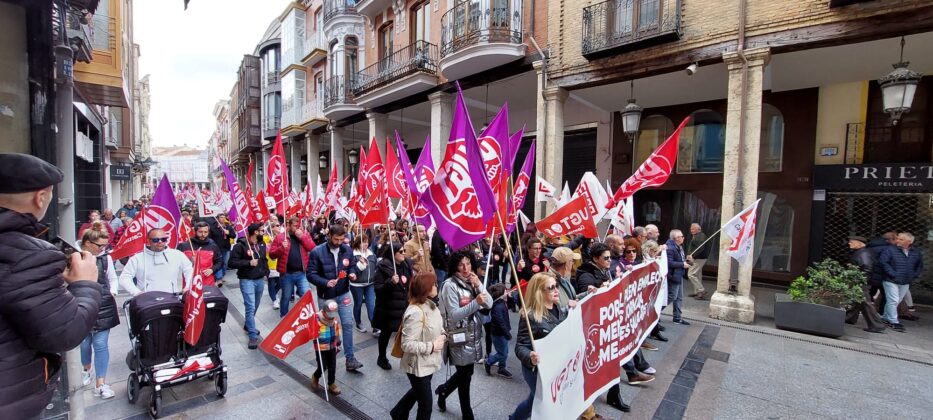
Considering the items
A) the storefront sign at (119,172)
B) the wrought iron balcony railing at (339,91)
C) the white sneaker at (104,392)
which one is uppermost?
the wrought iron balcony railing at (339,91)

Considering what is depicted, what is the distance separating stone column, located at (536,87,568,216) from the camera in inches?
427

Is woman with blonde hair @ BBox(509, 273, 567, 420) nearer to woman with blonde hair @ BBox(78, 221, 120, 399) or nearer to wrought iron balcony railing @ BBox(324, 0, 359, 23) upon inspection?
woman with blonde hair @ BBox(78, 221, 120, 399)

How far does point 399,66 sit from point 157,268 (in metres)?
12.2

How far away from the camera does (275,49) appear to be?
30.5 meters

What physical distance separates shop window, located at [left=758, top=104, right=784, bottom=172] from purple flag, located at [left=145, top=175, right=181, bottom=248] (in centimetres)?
1325

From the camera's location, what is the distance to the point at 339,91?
18516 mm

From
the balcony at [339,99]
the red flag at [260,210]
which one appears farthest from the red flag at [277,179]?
the balcony at [339,99]

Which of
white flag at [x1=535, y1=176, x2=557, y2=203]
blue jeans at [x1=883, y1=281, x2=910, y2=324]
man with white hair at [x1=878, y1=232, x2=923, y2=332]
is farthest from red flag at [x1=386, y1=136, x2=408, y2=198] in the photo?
blue jeans at [x1=883, y1=281, x2=910, y2=324]

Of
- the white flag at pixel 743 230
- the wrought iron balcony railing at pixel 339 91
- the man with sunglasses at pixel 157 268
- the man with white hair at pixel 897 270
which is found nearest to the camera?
the man with sunglasses at pixel 157 268

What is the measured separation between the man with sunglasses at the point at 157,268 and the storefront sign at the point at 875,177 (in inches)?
524

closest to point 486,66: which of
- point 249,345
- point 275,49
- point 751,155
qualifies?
point 751,155

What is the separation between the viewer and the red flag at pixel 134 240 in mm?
5027

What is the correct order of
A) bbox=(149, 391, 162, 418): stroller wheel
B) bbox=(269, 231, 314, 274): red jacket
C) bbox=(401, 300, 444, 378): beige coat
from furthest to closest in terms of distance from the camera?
bbox=(269, 231, 314, 274): red jacket, bbox=(149, 391, 162, 418): stroller wheel, bbox=(401, 300, 444, 378): beige coat

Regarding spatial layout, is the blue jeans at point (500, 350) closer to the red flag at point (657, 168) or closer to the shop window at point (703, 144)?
the red flag at point (657, 168)
